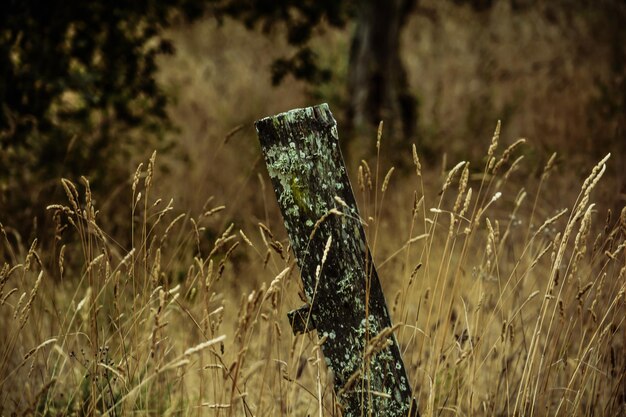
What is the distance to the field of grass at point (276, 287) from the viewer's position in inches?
80.7

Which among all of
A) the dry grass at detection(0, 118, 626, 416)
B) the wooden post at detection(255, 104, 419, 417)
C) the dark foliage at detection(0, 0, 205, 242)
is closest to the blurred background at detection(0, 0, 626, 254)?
the dark foliage at detection(0, 0, 205, 242)

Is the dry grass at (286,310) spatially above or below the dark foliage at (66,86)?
below

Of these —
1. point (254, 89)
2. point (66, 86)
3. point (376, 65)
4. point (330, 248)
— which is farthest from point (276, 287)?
point (254, 89)

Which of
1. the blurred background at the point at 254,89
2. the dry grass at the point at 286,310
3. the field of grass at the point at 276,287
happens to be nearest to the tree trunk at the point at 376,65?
the blurred background at the point at 254,89

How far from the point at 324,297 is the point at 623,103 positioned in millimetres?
5548

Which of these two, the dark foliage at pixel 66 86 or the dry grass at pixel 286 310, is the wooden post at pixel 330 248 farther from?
the dark foliage at pixel 66 86

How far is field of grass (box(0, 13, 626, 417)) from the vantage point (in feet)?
6.72

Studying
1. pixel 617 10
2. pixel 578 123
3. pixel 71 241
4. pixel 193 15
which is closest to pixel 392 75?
pixel 578 123

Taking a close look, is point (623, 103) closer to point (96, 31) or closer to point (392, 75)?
point (392, 75)

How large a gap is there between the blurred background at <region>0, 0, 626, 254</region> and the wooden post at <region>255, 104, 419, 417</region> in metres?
1.00

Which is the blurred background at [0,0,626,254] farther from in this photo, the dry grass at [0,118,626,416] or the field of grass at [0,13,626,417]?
the dry grass at [0,118,626,416]

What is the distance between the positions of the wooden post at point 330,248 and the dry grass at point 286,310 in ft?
0.28

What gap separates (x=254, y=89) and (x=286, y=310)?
6.47 meters

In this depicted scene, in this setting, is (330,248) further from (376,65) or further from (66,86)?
(376,65)
